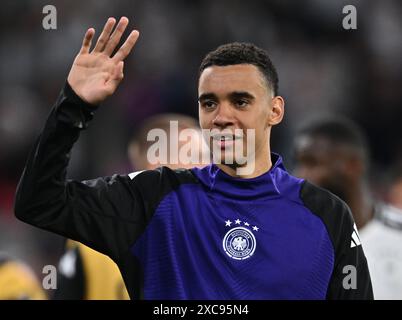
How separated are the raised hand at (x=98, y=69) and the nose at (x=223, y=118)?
0.34 m

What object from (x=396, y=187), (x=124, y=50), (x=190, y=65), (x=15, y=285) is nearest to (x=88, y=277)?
(x=15, y=285)

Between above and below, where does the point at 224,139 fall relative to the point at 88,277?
above

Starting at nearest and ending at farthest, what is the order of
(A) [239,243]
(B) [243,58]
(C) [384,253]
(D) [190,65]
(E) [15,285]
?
(A) [239,243] → (B) [243,58] → (E) [15,285] → (C) [384,253] → (D) [190,65]

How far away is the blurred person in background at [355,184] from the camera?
4.75 m

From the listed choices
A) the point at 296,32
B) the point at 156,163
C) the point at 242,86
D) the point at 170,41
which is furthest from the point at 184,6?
the point at 242,86

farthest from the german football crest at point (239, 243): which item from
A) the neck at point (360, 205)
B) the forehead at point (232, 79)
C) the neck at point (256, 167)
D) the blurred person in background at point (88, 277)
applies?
the neck at point (360, 205)

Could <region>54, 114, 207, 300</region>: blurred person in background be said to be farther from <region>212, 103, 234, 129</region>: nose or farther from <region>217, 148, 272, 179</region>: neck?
<region>212, 103, 234, 129</region>: nose

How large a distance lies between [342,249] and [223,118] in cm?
58

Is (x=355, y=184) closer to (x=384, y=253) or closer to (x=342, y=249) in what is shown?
(x=384, y=253)

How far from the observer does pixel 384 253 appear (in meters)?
4.79

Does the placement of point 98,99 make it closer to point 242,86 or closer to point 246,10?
point 242,86

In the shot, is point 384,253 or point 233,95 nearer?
point 233,95

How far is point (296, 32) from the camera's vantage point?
27.2ft
